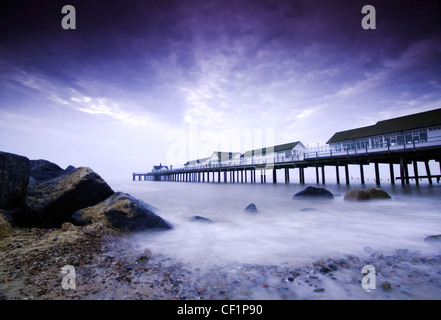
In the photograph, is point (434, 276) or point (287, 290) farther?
point (434, 276)

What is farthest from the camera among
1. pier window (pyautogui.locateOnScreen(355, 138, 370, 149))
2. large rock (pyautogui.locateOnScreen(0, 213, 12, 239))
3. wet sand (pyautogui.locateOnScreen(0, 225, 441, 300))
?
pier window (pyautogui.locateOnScreen(355, 138, 370, 149))

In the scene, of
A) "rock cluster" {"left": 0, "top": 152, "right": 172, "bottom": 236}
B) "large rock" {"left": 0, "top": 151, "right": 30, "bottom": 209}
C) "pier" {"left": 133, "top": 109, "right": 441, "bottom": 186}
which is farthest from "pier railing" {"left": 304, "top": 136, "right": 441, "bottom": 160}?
"large rock" {"left": 0, "top": 151, "right": 30, "bottom": 209}

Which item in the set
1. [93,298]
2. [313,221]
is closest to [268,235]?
[313,221]

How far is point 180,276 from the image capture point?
289 centimetres

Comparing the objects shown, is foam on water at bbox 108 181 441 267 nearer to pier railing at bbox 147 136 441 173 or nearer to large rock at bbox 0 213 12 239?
large rock at bbox 0 213 12 239

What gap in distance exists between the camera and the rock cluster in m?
4.91

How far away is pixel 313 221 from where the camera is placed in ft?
23.1

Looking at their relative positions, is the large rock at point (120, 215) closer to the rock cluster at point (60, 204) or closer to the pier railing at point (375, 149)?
the rock cluster at point (60, 204)

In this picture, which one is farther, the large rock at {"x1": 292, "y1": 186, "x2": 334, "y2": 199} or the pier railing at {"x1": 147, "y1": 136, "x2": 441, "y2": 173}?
the pier railing at {"x1": 147, "y1": 136, "x2": 441, "y2": 173}

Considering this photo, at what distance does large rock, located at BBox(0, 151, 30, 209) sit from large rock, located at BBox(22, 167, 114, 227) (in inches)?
11.1

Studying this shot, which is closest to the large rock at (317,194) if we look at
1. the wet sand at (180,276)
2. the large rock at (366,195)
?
the large rock at (366,195)

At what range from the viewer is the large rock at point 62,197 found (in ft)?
16.3

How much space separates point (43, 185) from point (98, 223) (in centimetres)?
215
